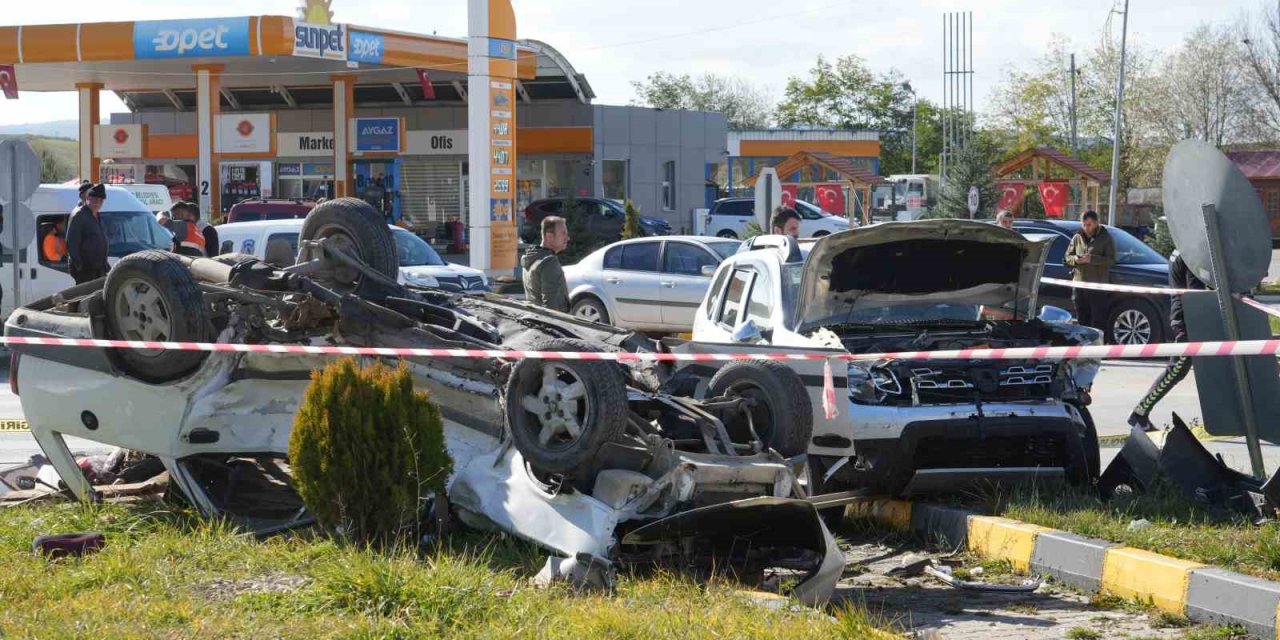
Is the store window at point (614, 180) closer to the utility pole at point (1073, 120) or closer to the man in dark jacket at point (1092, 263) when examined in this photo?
the utility pole at point (1073, 120)

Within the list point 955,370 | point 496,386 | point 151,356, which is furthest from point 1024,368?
point 151,356

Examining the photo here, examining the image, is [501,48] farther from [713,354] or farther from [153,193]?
[713,354]

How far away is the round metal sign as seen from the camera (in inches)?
273

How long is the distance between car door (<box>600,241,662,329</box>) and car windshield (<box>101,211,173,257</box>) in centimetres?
577

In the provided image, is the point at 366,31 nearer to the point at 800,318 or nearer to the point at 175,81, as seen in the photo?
the point at 175,81

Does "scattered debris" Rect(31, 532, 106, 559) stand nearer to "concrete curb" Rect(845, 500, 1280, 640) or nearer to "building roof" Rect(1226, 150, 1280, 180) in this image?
"concrete curb" Rect(845, 500, 1280, 640)

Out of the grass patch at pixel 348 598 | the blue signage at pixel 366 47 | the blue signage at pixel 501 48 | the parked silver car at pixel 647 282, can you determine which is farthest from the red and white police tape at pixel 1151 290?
the blue signage at pixel 366 47

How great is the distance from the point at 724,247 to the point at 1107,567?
13558 mm

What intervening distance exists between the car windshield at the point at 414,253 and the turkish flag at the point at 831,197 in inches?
790

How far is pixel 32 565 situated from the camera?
622 cm

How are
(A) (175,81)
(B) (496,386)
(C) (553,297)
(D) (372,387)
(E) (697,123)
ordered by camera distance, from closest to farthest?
(D) (372,387) → (B) (496,386) → (C) (553,297) → (A) (175,81) → (E) (697,123)

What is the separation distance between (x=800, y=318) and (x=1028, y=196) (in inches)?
1522

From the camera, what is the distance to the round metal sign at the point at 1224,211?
22.7 feet

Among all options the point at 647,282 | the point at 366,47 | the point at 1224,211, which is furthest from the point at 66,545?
the point at 366,47
